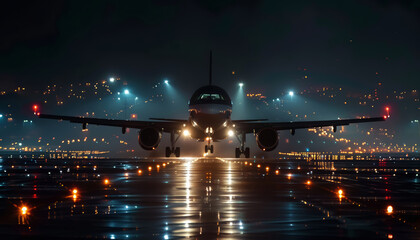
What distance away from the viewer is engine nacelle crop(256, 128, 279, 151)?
4600cm

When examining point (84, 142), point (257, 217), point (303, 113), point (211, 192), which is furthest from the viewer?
point (84, 142)

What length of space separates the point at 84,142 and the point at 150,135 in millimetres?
108222

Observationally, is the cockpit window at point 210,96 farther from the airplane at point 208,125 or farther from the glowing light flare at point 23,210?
the glowing light flare at point 23,210

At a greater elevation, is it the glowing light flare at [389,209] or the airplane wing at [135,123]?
the airplane wing at [135,123]

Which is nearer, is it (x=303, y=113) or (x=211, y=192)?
(x=211, y=192)

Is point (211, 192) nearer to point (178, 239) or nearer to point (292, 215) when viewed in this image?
point (292, 215)

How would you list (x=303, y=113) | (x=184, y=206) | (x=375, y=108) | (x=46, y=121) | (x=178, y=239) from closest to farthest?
(x=178, y=239) < (x=184, y=206) < (x=303, y=113) < (x=46, y=121) < (x=375, y=108)

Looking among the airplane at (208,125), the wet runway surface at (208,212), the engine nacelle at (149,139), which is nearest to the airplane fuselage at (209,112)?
the airplane at (208,125)

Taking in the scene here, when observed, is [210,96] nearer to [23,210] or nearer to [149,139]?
[149,139]

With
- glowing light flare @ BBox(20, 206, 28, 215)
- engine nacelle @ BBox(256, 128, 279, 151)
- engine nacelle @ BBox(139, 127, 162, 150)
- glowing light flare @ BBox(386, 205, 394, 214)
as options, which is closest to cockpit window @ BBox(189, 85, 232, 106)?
engine nacelle @ BBox(256, 128, 279, 151)

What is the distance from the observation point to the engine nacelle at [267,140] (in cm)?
4600

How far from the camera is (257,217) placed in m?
11.8

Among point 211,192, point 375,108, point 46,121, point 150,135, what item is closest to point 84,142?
point 46,121

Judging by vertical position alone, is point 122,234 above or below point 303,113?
below
